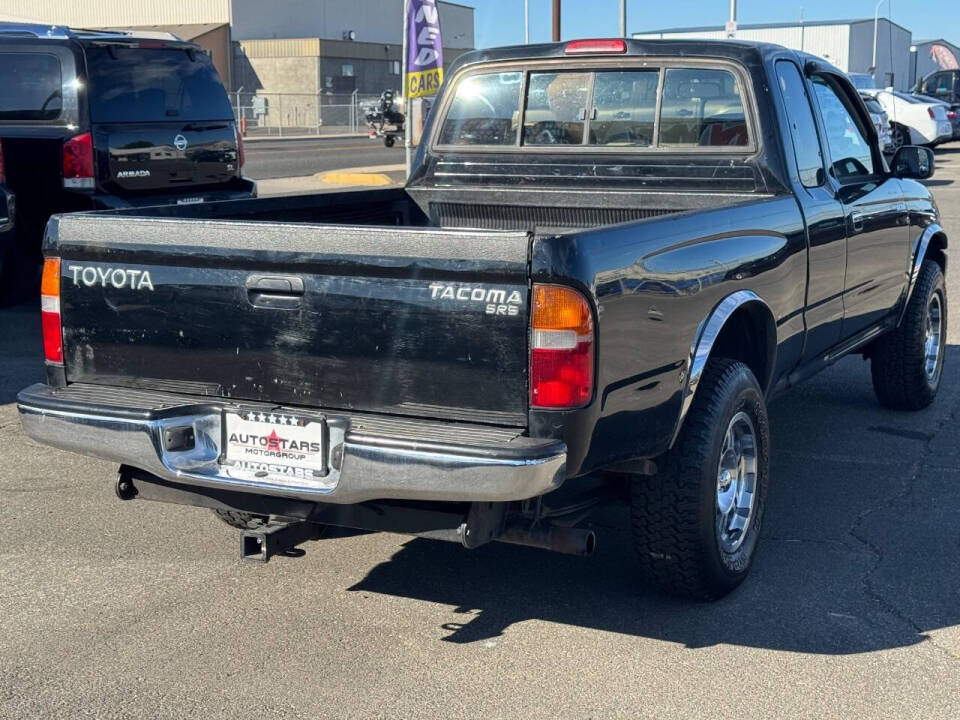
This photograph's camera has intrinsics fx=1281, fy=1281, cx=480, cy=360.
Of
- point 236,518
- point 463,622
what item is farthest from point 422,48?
point 463,622

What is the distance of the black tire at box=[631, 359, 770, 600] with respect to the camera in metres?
4.19

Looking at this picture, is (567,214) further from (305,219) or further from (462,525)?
(462,525)

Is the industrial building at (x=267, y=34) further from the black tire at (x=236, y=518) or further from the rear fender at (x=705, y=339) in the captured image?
the rear fender at (x=705, y=339)

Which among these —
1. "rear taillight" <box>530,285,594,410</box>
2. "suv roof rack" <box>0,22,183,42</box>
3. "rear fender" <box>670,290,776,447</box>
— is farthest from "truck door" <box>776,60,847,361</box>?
"suv roof rack" <box>0,22,183,42</box>

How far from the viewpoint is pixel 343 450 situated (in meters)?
3.72

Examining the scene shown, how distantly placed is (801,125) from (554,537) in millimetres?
2602

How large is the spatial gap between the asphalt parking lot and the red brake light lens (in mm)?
2101

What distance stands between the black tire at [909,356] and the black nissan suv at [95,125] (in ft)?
16.5

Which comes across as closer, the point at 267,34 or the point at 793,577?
the point at 793,577

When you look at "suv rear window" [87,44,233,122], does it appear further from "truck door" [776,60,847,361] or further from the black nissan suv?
"truck door" [776,60,847,361]

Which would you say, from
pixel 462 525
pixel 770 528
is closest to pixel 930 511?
pixel 770 528

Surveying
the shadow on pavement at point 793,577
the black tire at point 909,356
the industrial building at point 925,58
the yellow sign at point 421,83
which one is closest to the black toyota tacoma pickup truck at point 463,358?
the shadow on pavement at point 793,577

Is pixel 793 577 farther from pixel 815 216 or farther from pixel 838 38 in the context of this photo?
pixel 838 38

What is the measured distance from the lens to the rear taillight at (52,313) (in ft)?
13.9
